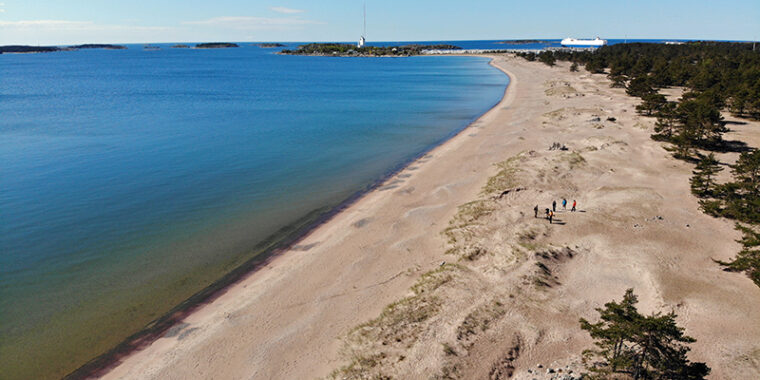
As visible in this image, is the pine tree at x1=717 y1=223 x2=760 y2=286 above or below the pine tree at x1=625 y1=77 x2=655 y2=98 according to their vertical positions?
below

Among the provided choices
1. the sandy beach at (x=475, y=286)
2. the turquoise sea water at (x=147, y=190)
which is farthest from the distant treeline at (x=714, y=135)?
the turquoise sea water at (x=147, y=190)

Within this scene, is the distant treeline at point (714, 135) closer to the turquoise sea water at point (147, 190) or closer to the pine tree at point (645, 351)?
the pine tree at point (645, 351)

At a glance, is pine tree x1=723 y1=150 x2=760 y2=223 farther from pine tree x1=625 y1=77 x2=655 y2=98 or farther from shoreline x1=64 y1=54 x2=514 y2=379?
pine tree x1=625 y1=77 x2=655 y2=98

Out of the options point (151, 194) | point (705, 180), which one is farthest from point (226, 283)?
point (705, 180)

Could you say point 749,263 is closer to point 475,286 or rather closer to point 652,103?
point 475,286

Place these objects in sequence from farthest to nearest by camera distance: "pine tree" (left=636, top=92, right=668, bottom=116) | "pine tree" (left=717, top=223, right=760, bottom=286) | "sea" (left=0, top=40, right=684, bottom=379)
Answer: "pine tree" (left=636, top=92, right=668, bottom=116) < "sea" (left=0, top=40, right=684, bottom=379) < "pine tree" (left=717, top=223, right=760, bottom=286)

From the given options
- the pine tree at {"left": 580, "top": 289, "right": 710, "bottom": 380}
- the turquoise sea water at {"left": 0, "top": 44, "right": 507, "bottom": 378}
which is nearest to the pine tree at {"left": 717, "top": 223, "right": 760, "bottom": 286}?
the pine tree at {"left": 580, "top": 289, "right": 710, "bottom": 380}

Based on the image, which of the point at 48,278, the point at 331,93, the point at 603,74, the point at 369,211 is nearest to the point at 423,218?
the point at 369,211
